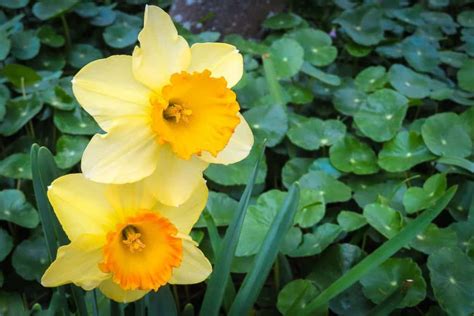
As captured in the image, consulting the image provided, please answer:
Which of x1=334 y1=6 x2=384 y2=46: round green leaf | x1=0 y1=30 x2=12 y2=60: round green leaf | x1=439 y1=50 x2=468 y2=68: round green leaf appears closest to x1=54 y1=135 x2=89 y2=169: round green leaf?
x1=0 y1=30 x2=12 y2=60: round green leaf

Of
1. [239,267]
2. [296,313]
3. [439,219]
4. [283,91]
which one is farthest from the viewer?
[283,91]

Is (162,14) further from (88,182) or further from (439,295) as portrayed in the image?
(439,295)

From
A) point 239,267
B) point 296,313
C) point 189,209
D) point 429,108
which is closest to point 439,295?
point 296,313

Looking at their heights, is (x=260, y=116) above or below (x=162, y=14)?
below

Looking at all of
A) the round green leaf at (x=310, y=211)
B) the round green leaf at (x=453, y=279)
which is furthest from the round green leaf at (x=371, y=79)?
the round green leaf at (x=453, y=279)

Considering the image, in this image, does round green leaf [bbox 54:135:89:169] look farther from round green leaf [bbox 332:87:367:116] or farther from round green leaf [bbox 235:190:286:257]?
round green leaf [bbox 332:87:367:116]

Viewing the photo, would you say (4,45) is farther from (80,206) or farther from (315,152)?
(80,206)

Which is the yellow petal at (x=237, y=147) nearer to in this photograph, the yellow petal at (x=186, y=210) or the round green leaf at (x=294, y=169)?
the yellow petal at (x=186, y=210)
